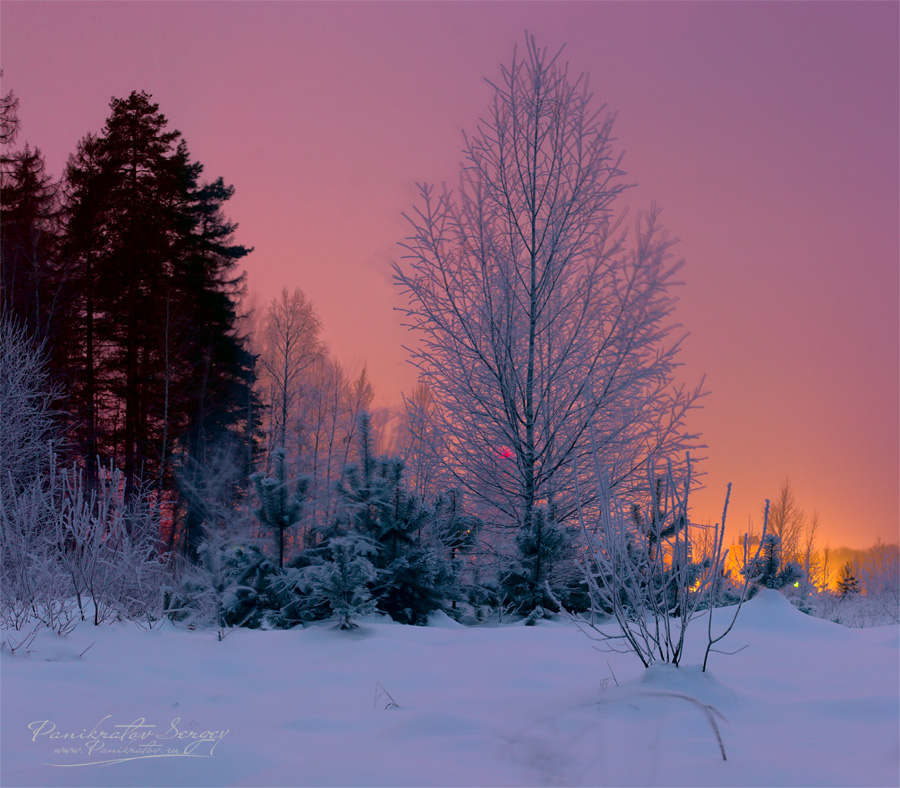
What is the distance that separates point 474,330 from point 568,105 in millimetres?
3336

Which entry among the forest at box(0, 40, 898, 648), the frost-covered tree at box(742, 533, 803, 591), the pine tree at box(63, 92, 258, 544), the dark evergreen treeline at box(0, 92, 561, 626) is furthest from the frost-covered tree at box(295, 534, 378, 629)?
the pine tree at box(63, 92, 258, 544)

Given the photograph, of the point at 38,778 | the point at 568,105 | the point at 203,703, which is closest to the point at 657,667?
the point at 203,703

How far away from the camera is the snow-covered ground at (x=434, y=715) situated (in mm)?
2625

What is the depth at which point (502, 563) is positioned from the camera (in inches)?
340

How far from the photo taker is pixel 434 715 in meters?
3.30

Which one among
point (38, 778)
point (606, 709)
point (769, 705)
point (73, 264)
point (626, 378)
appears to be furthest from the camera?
point (73, 264)

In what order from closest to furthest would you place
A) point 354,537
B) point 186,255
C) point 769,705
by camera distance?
point 769,705
point 354,537
point 186,255

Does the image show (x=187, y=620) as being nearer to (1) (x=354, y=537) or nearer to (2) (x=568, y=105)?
(1) (x=354, y=537)

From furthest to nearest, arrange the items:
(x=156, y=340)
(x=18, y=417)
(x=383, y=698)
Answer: (x=156, y=340), (x=18, y=417), (x=383, y=698)

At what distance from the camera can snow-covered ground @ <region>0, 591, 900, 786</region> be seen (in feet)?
8.61

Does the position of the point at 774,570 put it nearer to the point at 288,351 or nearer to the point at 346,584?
the point at 346,584

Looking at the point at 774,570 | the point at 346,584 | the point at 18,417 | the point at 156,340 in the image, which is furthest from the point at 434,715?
the point at 156,340

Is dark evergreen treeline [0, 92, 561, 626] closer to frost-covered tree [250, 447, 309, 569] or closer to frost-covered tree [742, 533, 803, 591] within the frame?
frost-covered tree [250, 447, 309, 569]

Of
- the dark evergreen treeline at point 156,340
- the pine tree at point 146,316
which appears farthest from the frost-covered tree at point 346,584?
the pine tree at point 146,316
